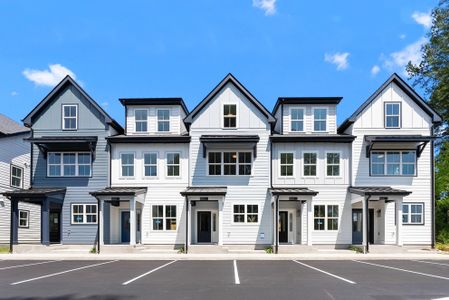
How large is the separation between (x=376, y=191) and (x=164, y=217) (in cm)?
1306

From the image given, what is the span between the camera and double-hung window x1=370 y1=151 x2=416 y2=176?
24.8 meters

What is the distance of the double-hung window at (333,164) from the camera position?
24.8m

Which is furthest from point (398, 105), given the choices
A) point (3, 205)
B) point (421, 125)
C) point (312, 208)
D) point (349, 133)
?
point (3, 205)

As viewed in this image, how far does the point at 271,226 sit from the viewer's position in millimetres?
24188

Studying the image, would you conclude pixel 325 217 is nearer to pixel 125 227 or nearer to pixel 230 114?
pixel 230 114

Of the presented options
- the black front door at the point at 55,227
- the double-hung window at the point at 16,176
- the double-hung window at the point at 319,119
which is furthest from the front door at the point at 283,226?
the double-hung window at the point at 16,176

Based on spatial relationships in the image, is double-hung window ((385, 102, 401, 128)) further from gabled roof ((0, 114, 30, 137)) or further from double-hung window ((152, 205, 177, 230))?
gabled roof ((0, 114, 30, 137))

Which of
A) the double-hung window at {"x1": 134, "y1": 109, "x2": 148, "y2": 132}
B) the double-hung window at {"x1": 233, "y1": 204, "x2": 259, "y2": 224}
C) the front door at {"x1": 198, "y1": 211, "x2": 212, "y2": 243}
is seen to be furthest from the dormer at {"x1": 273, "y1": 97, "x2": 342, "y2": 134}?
the double-hung window at {"x1": 134, "y1": 109, "x2": 148, "y2": 132}

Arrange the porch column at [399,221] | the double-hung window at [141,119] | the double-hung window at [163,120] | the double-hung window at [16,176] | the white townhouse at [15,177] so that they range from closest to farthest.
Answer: the porch column at [399,221], the double-hung window at [163,120], the double-hung window at [141,119], the white townhouse at [15,177], the double-hung window at [16,176]

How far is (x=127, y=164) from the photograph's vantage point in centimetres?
2522

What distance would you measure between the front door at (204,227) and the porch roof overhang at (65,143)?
26.9 feet

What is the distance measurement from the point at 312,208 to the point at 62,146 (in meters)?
16.6

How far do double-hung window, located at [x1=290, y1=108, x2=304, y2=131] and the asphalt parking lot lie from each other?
1094cm

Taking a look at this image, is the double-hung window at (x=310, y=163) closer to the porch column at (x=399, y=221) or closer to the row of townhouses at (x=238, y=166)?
the row of townhouses at (x=238, y=166)
